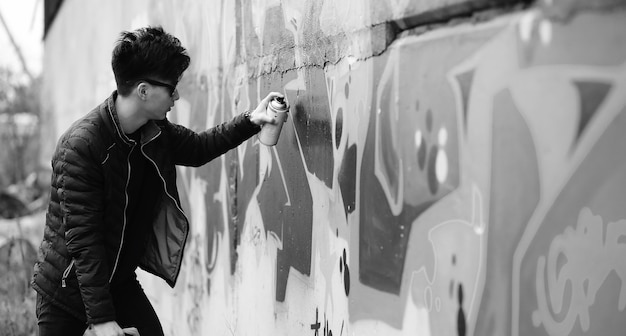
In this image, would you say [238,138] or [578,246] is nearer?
[578,246]

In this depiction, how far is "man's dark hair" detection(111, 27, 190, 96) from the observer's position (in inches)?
130

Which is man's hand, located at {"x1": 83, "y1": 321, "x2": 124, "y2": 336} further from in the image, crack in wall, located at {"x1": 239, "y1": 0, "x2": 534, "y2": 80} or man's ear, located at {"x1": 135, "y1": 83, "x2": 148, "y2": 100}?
crack in wall, located at {"x1": 239, "y1": 0, "x2": 534, "y2": 80}

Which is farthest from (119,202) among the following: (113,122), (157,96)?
(157,96)

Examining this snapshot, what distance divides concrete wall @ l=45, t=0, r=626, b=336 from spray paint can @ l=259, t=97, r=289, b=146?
0.32 feet

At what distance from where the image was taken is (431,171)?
2.47 meters

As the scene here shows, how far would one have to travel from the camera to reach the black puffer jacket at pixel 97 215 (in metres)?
3.15

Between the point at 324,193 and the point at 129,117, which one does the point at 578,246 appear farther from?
the point at 129,117

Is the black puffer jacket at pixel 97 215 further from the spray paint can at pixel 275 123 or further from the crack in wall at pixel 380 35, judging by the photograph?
the crack in wall at pixel 380 35

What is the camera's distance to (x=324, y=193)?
3379mm

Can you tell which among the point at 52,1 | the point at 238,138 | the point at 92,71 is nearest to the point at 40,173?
the point at 52,1

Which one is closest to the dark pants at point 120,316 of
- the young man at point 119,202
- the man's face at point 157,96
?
the young man at point 119,202

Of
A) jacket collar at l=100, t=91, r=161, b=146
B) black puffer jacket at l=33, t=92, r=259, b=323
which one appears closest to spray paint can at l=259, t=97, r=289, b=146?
black puffer jacket at l=33, t=92, r=259, b=323

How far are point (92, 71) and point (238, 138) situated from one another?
7.94 meters

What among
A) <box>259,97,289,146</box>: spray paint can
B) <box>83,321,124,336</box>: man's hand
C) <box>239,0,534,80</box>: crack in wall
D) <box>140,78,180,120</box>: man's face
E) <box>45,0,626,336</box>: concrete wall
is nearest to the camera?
<box>45,0,626,336</box>: concrete wall
